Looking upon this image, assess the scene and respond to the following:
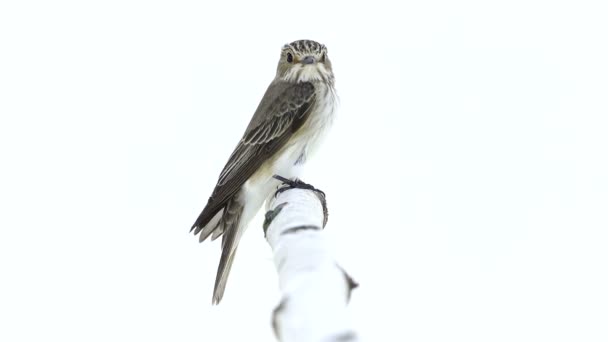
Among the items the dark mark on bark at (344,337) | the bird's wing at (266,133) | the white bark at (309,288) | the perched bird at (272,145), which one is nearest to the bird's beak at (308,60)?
the perched bird at (272,145)

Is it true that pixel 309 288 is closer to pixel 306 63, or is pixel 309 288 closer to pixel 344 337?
pixel 344 337

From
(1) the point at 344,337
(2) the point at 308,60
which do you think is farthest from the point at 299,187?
(1) the point at 344,337

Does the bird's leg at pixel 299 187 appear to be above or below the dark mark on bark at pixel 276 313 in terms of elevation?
above

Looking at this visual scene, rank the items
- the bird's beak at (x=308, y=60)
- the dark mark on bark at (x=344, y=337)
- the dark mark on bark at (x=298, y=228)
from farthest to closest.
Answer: the bird's beak at (x=308, y=60)
the dark mark on bark at (x=298, y=228)
the dark mark on bark at (x=344, y=337)

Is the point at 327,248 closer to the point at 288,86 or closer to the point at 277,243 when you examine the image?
the point at 277,243

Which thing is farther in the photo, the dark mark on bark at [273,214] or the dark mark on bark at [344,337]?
the dark mark on bark at [273,214]

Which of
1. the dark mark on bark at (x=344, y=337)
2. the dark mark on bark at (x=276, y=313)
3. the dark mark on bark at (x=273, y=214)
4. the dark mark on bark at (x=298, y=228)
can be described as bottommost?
the dark mark on bark at (x=344, y=337)

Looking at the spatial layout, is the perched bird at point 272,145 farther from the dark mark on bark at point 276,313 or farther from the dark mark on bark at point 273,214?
the dark mark on bark at point 276,313

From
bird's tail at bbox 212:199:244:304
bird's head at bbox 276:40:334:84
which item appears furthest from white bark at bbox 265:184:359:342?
bird's head at bbox 276:40:334:84

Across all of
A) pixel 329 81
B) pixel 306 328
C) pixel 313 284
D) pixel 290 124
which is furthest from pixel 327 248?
pixel 329 81
